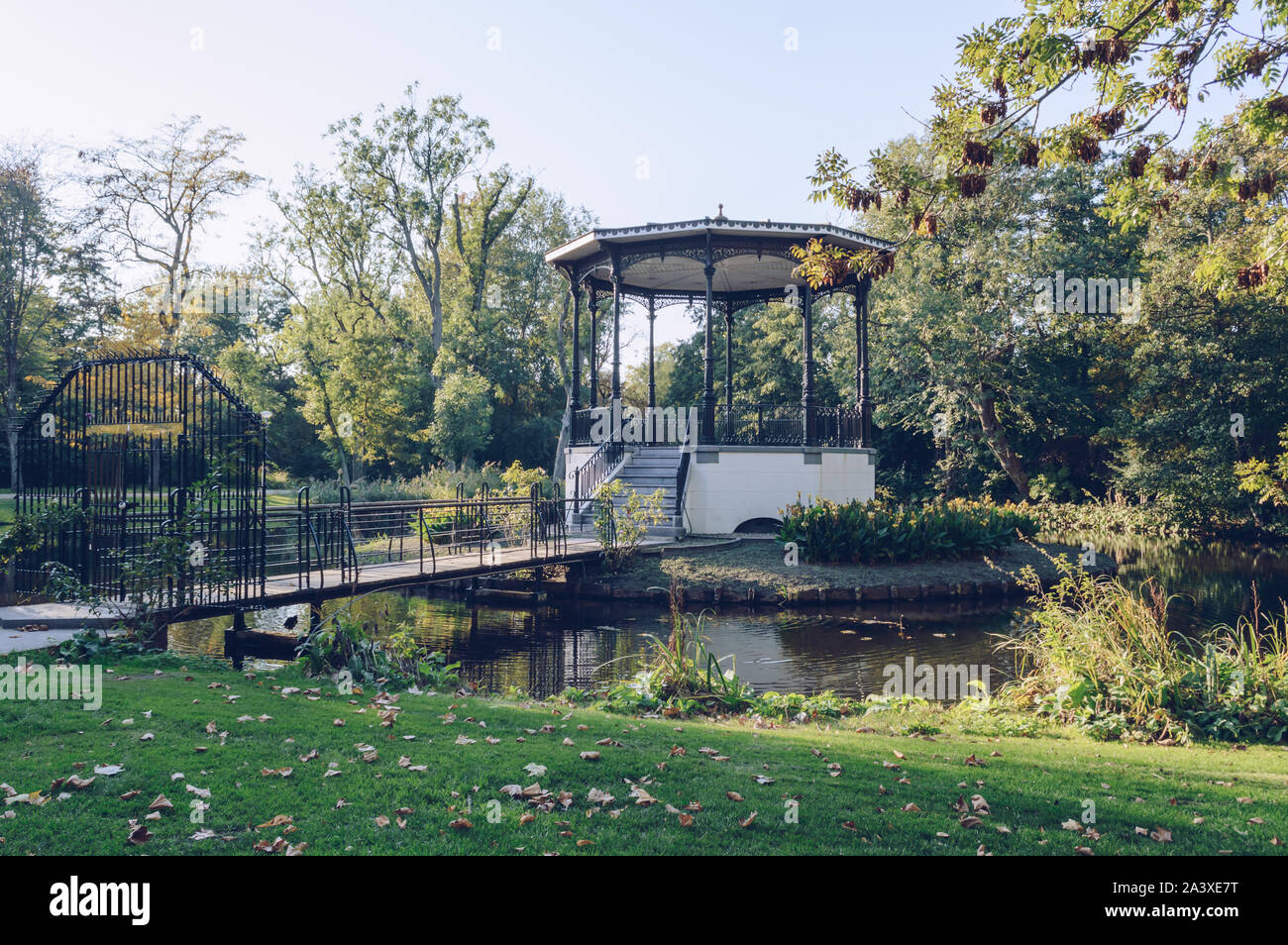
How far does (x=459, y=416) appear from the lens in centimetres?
2889

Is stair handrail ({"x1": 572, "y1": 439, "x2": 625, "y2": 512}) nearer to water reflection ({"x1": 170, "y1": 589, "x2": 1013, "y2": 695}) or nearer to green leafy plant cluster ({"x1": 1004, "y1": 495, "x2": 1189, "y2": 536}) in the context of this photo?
water reflection ({"x1": 170, "y1": 589, "x2": 1013, "y2": 695})

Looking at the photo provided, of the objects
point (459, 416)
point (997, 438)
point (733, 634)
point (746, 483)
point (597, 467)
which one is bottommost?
point (733, 634)

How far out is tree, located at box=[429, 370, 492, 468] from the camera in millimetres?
28516

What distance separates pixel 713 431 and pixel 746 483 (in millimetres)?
1344

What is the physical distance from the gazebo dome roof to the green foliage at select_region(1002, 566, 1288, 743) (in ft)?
32.4

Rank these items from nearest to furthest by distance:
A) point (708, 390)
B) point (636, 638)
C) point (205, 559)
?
point (205, 559), point (636, 638), point (708, 390)

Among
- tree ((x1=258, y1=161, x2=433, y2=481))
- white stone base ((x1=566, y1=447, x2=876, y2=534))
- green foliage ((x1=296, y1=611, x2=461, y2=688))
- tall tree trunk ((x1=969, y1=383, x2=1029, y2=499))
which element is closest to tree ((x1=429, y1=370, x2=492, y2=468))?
tree ((x1=258, y1=161, x2=433, y2=481))

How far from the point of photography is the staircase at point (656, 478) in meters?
17.0

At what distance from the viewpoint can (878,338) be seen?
29828 mm

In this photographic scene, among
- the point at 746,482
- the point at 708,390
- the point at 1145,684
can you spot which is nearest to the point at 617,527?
the point at 746,482

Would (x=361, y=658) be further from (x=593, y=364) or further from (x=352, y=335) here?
(x=352, y=335)

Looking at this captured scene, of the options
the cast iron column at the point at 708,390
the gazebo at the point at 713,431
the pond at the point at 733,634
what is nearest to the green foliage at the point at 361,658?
the pond at the point at 733,634
